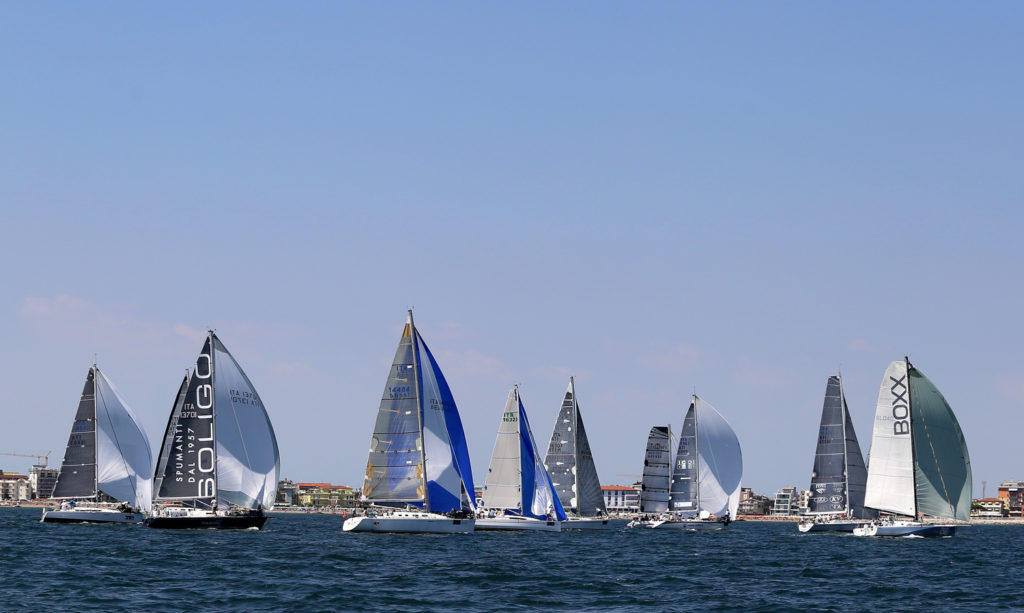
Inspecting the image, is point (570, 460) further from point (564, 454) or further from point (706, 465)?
point (706, 465)

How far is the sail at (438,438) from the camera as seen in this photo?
221 ft

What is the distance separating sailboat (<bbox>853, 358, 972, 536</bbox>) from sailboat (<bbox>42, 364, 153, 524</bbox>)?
48.6 metres

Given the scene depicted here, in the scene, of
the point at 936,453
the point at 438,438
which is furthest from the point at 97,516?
the point at 936,453

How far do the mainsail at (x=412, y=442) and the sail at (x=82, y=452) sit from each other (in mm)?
26366

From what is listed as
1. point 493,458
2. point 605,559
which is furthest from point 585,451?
point 605,559

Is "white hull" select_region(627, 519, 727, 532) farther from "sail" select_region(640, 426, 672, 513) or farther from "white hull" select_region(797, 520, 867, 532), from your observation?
"white hull" select_region(797, 520, 867, 532)

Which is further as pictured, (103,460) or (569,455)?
(569,455)

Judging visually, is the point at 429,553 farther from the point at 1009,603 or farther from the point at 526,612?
the point at 1009,603

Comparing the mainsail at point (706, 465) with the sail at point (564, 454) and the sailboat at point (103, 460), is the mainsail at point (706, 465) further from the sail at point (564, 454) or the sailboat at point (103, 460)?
the sailboat at point (103, 460)

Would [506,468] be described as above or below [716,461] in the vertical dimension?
below

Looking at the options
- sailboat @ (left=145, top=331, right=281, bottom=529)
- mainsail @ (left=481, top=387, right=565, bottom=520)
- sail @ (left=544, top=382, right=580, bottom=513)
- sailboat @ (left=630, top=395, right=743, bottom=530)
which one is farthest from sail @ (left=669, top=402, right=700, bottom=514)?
sailboat @ (left=145, top=331, right=281, bottom=529)

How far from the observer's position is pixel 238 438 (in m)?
72.4

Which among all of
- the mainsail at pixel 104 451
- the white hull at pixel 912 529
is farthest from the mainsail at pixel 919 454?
the mainsail at pixel 104 451

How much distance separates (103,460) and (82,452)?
1565 millimetres
